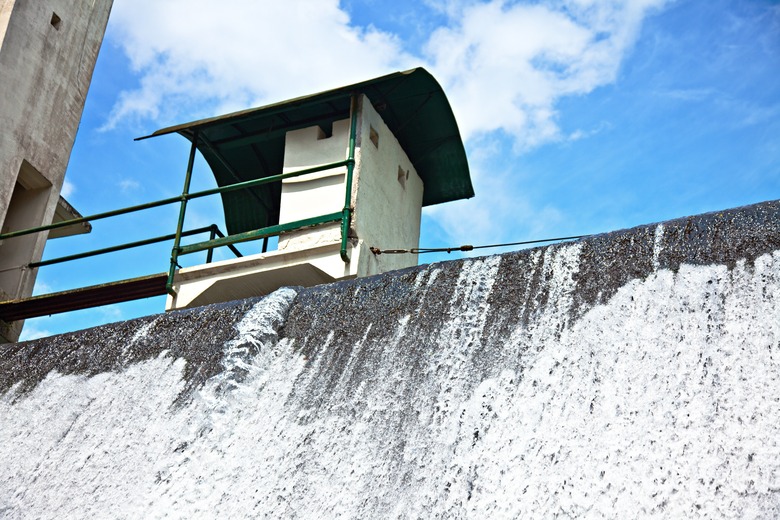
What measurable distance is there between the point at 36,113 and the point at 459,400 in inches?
290

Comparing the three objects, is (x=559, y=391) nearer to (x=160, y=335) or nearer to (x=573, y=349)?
(x=573, y=349)

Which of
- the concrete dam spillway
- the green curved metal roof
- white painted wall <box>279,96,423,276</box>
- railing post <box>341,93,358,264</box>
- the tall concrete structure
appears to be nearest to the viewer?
the concrete dam spillway

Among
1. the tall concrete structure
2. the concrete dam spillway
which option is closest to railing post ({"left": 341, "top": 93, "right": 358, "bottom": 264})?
the concrete dam spillway

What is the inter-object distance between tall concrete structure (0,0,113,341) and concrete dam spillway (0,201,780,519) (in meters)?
3.65

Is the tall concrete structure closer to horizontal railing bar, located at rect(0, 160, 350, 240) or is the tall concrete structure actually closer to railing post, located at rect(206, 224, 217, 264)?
horizontal railing bar, located at rect(0, 160, 350, 240)

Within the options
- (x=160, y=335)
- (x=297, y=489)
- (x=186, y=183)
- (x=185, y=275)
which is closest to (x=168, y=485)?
(x=297, y=489)

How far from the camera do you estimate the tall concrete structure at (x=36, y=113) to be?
1109 cm

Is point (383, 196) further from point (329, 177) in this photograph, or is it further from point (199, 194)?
point (199, 194)

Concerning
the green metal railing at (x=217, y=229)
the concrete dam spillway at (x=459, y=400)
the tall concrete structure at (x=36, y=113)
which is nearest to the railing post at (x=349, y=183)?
the green metal railing at (x=217, y=229)

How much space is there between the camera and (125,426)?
7105mm

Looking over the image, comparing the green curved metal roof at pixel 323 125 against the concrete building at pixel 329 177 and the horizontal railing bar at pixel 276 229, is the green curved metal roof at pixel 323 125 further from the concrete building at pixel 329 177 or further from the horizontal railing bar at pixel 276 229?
the horizontal railing bar at pixel 276 229

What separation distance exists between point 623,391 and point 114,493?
122 inches

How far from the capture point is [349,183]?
9.14 metres

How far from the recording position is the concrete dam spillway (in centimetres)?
495
